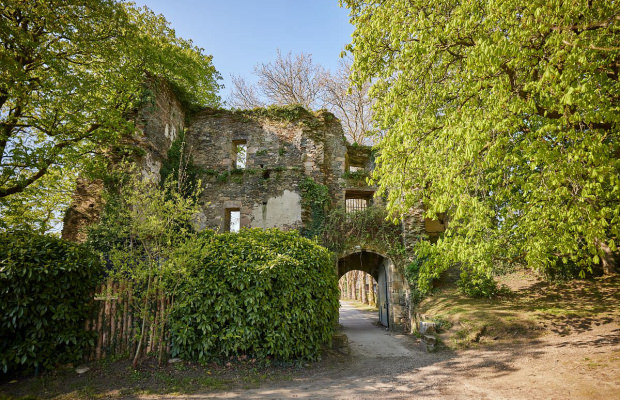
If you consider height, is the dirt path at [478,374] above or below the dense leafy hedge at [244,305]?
below

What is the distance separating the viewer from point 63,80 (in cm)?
798

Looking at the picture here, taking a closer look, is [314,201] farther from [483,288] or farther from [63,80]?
[63,80]

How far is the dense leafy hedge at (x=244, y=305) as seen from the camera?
583 centimetres

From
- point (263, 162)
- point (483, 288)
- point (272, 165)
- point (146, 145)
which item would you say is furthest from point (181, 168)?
point (483, 288)

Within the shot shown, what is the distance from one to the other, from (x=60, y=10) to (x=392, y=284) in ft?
42.3

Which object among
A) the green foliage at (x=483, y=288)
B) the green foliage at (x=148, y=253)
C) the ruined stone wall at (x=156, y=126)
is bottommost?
the green foliage at (x=483, y=288)

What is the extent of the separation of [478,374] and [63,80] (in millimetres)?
11111

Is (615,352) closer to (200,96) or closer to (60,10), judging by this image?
(60,10)

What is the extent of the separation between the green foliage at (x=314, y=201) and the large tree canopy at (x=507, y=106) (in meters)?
5.32

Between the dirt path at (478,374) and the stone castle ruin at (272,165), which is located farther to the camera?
the stone castle ruin at (272,165)

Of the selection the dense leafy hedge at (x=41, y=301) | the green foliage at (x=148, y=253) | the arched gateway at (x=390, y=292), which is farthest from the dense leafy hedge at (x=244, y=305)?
the arched gateway at (x=390, y=292)

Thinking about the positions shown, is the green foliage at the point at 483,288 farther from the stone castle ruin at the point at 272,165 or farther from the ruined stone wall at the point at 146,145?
the ruined stone wall at the point at 146,145

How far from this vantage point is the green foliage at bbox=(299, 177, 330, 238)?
39.6 ft

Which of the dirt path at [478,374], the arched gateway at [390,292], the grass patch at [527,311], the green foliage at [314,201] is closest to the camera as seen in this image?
the dirt path at [478,374]
